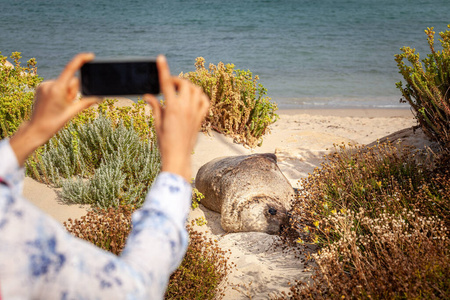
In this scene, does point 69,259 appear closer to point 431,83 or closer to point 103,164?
point 103,164

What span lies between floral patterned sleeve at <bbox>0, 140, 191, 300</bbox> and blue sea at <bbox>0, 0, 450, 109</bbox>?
Result: 38.3 feet

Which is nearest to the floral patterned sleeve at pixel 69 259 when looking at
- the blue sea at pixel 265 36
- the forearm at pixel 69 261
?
the forearm at pixel 69 261

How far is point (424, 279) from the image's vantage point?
263 cm

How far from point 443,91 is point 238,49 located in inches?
574

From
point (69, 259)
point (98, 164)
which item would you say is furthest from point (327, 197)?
point (69, 259)

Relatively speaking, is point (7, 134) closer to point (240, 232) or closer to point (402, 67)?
point (240, 232)

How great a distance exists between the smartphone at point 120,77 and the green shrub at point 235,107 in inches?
228

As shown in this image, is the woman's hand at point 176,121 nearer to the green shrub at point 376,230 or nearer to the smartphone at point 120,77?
the smartphone at point 120,77

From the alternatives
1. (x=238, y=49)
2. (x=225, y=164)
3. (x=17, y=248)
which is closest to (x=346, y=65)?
(x=238, y=49)

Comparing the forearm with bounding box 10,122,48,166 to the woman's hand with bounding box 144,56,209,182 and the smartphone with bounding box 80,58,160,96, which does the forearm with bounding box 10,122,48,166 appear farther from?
the woman's hand with bounding box 144,56,209,182

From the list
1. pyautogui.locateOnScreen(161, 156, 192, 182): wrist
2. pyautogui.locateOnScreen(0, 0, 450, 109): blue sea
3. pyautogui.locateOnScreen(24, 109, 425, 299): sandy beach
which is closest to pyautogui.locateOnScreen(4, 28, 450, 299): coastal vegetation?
pyautogui.locateOnScreen(24, 109, 425, 299): sandy beach

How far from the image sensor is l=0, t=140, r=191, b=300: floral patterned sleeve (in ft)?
2.90

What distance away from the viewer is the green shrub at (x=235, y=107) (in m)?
7.14

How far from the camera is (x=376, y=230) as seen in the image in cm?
346
